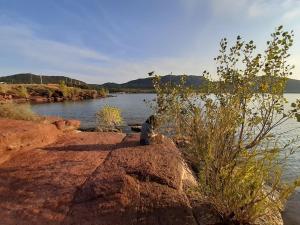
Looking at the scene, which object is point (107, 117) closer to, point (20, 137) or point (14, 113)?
point (14, 113)

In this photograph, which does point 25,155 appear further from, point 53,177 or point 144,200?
point 144,200

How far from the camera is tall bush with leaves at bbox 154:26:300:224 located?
6.73 meters

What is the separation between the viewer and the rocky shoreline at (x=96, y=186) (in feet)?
22.5

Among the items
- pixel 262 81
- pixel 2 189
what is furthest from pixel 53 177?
pixel 262 81

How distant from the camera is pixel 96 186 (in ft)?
25.5

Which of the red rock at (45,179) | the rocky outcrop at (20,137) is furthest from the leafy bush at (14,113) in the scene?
the red rock at (45,179)

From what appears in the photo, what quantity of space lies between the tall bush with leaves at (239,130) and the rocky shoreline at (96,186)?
0.72 metres

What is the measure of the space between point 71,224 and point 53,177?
2349 millimetres

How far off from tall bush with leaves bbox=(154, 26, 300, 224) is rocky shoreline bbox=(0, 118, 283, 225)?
717 millimetres

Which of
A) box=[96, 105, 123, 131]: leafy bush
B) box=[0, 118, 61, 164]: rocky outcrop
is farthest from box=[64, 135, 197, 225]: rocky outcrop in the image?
box=[96, 105, 123, 131]: leafy bush

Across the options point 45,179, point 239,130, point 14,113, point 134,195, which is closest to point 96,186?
point 134,195

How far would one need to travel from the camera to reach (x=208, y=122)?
7.56 meters

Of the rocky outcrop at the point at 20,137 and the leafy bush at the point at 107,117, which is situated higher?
the rocky outcrop at the point at 20,137

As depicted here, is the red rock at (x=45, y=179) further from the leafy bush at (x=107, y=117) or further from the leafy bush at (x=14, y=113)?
the leafy bush at (x=107, y=117)
